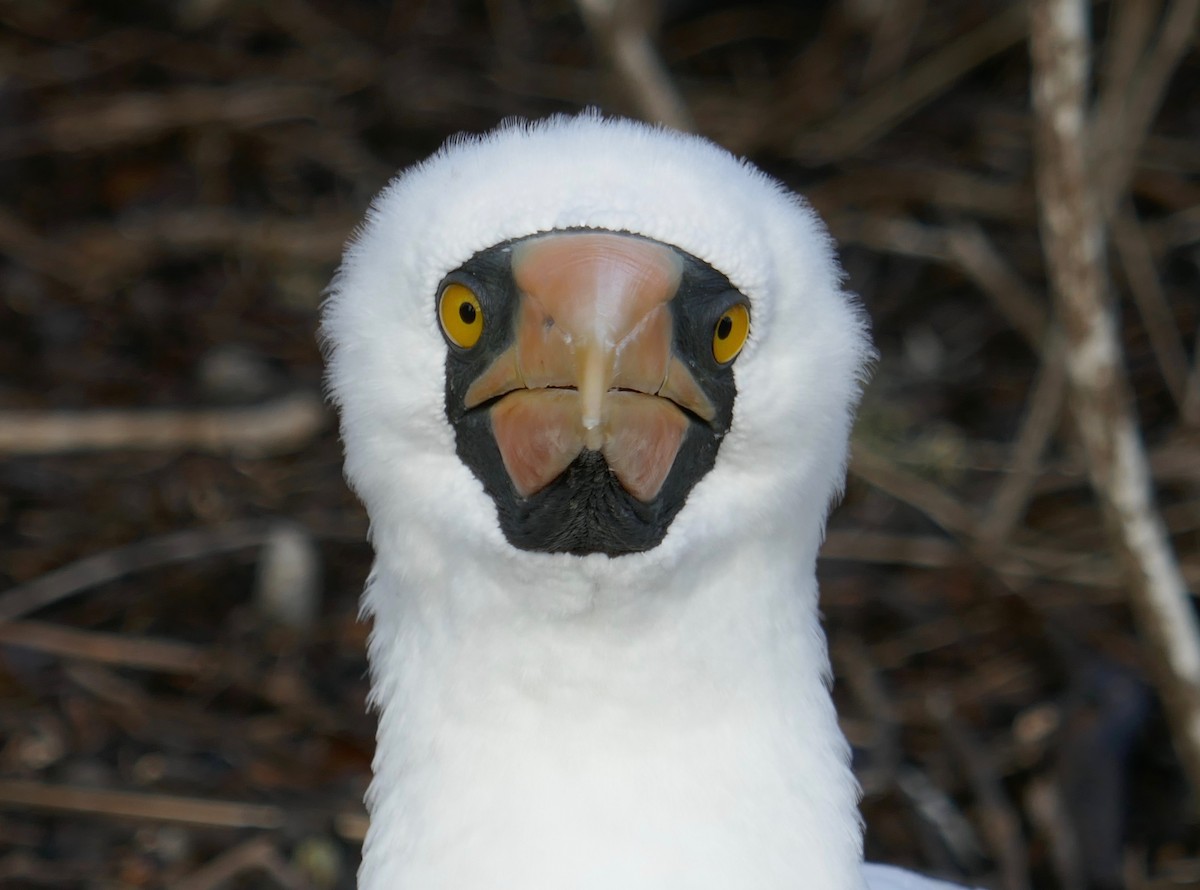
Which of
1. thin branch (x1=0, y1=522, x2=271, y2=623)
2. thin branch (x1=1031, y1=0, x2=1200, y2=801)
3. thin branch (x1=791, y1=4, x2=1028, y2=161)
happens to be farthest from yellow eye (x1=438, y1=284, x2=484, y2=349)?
thin branch (x1=791, y1=4, x2=1028, y2=161)

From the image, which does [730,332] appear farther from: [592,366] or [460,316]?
[460,316]

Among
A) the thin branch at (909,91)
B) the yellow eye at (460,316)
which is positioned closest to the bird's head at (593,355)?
the yellow eye at (460,316)

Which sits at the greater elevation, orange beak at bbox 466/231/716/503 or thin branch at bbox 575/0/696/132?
thin branch at bbox 575/0/696/132

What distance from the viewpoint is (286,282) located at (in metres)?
5.49

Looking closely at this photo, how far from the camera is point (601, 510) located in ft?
6.48

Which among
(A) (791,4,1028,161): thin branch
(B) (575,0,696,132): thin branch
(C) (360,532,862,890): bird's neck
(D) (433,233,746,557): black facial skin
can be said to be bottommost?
(C) (360,532,862,890): bird's neck

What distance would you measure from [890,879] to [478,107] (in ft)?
13.3

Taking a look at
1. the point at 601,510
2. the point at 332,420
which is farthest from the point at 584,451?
the point at 332,420

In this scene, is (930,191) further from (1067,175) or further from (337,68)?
(1067,175)

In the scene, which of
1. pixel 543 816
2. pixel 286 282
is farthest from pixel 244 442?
pixel 543 816

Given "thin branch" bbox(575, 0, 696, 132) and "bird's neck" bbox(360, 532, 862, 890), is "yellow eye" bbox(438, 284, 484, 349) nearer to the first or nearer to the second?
"bird's neck" bbox(360, 532, 862, 890)

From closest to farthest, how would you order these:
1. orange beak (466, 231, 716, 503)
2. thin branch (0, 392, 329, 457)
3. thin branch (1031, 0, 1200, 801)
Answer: orange beak (466, 231, 716, 503) < thin branch (1031, 0, 1200, 801) < thin branch (0, 392, 329, 457)

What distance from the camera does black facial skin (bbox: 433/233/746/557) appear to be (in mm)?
1978

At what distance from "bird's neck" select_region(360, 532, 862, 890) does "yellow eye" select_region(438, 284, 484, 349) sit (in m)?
0.30
